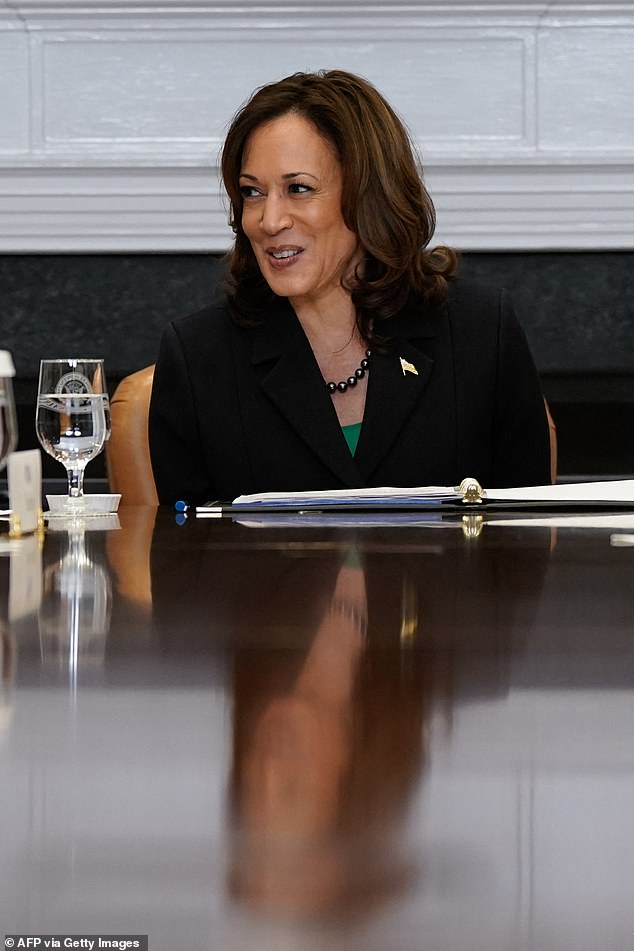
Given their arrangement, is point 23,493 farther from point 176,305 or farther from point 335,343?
point 176,305

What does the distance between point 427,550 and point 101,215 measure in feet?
9.24

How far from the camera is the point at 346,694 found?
0.51 m

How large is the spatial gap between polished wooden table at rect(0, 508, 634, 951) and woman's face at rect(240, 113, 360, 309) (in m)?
1.42

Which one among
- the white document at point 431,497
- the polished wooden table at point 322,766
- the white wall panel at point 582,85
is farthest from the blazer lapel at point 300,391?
the white wall panel at point 582,85

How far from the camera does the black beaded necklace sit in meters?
2.05

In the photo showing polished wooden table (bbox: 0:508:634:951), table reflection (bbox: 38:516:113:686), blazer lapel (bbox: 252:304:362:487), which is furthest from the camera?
blazer lapel (bbox: 252:304:362:487)

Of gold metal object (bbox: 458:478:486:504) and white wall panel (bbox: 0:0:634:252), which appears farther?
white wall panel (bbox: 0:0:634:252)

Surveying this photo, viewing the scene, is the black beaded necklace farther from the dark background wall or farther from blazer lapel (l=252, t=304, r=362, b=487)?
the dark background wall

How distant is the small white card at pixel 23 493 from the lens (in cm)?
123

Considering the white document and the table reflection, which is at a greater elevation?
the white document

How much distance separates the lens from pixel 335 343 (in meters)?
2.16

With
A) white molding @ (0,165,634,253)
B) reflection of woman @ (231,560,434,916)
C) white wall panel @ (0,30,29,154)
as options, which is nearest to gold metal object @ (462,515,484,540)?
reflection of woman @ (231,560,434,916)

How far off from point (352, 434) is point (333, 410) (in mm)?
86

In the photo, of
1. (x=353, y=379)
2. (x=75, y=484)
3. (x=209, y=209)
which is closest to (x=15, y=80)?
(x=209, y=209)
